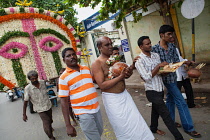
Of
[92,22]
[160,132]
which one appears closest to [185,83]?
[160,132]

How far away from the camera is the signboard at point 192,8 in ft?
13.0

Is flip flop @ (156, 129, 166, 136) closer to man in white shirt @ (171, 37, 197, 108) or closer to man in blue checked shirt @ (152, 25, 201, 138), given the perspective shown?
man in blue checked shirt @ (152, 25, 201, 138)

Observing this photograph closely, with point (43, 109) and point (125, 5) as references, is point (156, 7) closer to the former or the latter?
point (125, 5)

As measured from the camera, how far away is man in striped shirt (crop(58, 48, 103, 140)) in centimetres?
218

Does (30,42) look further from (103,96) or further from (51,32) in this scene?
(103,96)

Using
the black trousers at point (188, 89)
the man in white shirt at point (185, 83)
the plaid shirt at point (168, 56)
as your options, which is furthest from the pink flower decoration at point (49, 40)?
the black trousers at point (188, 89)

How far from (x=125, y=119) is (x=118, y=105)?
21cm

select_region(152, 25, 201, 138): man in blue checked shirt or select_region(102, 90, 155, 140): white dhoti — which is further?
select_region(152, 25, 201, 138): man in blue checked shirt

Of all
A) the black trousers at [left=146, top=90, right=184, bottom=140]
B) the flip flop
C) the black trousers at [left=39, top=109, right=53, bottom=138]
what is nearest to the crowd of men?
the black trousers at [left=146, top=90, right=184, bottom=140]

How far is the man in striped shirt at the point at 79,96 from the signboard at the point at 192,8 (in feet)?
11.5

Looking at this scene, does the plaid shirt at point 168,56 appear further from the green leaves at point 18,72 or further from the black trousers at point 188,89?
the green leaves at point 18,72

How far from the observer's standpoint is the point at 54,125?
188 inches

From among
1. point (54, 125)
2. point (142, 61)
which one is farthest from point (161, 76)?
point (54, 125)

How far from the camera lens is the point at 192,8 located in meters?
4.13
